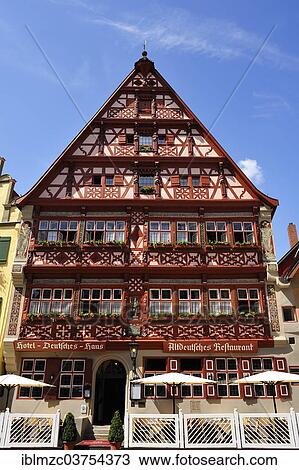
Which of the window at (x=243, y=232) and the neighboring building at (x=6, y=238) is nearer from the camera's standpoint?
the neighboring building at (x=6, y=238)

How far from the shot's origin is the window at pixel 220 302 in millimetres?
18453

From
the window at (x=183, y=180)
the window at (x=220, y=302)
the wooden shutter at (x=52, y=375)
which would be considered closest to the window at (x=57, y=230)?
the wooden shutter at (x=52, y=375)

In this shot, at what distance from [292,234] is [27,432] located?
1900 cm

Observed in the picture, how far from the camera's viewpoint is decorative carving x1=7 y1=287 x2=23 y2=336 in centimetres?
1798

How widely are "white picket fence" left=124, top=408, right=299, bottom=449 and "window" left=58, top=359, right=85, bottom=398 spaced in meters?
5.47

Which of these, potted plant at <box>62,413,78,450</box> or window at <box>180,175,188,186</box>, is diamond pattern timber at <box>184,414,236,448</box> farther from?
window at <box>180,175,188,186</box>

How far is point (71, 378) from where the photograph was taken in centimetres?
1748

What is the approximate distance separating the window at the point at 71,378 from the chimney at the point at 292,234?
1497 centimetres

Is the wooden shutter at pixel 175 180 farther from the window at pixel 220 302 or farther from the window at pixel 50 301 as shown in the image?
the window at pixel 50 301

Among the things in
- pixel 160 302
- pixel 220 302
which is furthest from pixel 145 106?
pixel 220 302

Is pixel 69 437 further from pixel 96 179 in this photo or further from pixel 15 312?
pixel 96 179

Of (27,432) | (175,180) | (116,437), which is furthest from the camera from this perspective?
(175,180)

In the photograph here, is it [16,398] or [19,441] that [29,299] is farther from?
[19,441]

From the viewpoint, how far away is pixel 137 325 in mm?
18047
